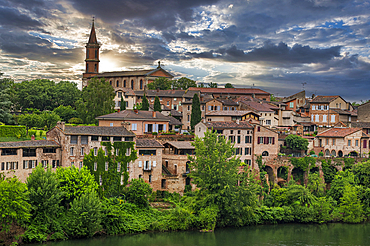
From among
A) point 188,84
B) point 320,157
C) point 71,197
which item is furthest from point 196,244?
point 188,84

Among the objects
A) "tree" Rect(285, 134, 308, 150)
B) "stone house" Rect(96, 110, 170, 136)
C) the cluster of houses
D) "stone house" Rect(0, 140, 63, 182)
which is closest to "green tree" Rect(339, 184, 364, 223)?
"tree" Rect(285, 134, 308, 150)

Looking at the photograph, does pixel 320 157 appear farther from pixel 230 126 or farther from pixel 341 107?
pixel 341 107

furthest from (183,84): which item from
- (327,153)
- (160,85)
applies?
(327,153)

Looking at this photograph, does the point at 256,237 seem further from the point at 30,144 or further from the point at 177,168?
the point at 30,144

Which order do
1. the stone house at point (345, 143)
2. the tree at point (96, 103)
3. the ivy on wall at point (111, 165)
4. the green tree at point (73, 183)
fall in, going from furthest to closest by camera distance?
the tree at point (96, 103) < the stone house at point (345, 143) < the ivy on wall at point (111, 165) < the green tree at point (73, 183)

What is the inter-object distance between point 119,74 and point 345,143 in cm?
7554

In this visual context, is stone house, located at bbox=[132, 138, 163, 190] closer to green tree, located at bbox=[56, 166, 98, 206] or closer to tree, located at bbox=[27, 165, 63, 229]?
green tree, located at bbox=[56, 166, 98, 206]

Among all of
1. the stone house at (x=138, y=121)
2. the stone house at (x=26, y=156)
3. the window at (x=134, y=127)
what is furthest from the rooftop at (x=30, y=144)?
the window at (x=134, y=127)

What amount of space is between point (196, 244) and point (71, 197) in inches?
554

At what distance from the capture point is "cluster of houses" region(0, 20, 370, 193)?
46.1m

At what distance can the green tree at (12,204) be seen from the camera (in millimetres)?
35125

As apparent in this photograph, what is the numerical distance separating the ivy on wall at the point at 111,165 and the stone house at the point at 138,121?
1138 cm

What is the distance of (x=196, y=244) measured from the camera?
41.2 meters

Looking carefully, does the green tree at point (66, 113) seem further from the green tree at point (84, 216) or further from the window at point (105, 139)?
the green tree at point (84, 216)
